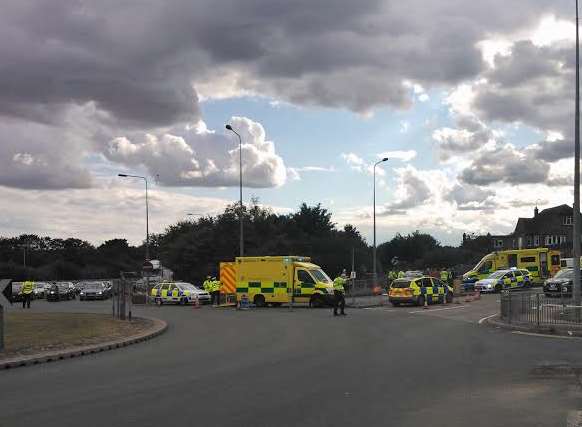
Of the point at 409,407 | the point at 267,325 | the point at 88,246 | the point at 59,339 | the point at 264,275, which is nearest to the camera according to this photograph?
the point at 409,407

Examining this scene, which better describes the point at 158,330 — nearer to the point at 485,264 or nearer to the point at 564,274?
the point at 564,274

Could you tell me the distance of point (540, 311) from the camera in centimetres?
1998

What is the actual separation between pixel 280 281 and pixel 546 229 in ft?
253

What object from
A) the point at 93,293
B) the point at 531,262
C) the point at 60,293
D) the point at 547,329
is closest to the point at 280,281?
the point at 547,329

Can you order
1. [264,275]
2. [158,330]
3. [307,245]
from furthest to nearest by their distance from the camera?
[307,245] → [264,275] → [158,330]

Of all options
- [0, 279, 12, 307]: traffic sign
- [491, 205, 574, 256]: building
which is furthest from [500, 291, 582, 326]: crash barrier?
[491, 205, 574, 256]: building

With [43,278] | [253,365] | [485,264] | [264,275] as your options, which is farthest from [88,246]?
[253,365]

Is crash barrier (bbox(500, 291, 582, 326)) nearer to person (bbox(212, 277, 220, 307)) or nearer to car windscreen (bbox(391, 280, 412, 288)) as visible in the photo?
car windscreen (bbox(391, 280, 412, 288))

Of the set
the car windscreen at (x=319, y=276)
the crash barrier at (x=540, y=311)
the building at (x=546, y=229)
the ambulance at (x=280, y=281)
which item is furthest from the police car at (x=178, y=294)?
the building at (x=546, y=229)

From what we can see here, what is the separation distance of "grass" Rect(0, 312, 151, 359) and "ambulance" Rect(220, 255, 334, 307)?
33.7 ft

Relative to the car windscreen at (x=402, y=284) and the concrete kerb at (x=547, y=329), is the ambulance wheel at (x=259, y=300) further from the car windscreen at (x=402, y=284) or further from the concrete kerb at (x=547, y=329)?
the concrete kerb at (x=547, y=329)

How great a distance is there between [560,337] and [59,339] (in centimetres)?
1317

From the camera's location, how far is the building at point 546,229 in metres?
99.2

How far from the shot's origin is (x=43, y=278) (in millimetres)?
112875
